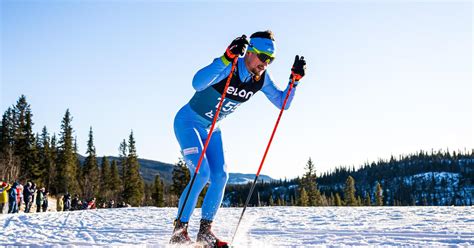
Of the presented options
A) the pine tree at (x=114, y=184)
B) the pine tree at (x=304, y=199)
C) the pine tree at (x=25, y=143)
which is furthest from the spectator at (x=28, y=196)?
the pine tree at (x=114, y=184)

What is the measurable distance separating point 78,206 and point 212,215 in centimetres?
3083

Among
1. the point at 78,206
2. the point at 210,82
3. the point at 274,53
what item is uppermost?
the point at 274,53

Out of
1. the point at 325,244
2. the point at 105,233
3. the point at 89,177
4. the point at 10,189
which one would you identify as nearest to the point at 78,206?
the point at 10,189

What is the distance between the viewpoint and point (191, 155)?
15.8ft

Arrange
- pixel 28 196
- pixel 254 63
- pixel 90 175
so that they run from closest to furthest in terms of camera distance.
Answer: pixel 254 63 → pixel 28 196 → pixel 90 175

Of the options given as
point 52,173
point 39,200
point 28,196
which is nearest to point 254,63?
point 28,196

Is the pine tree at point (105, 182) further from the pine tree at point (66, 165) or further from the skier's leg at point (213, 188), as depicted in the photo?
the skier's leg at point (213, 188)

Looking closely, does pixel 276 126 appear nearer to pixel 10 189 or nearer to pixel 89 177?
pixel 10 189

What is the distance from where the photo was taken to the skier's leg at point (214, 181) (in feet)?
15.9

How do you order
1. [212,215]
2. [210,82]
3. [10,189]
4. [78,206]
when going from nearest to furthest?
[210,82] → [212,215] → [10,189] → [78,206]

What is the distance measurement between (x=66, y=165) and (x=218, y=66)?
6781 cm

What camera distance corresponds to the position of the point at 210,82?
4.54 m

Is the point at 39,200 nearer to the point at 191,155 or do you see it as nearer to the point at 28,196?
the point at 28,196

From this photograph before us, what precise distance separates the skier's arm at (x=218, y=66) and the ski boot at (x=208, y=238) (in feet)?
4.93
